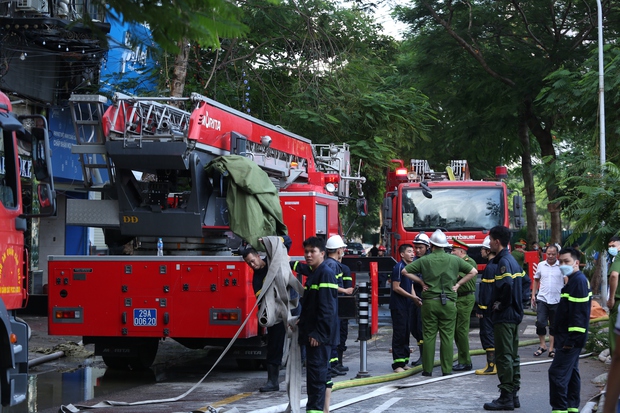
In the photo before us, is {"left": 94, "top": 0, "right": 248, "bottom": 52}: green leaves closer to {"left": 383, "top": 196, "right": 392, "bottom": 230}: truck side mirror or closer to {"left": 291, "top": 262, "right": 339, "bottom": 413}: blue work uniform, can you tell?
{"left": 291, "top": 262, "right": 339, "bottom": 413}: blue work uniform

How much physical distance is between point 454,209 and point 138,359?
920cm

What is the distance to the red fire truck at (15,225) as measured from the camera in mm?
7449

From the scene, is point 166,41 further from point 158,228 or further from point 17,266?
point 158,228

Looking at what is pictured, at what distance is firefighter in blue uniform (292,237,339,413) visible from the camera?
8.37 m

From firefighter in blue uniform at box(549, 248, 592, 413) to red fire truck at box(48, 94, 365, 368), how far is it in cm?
428

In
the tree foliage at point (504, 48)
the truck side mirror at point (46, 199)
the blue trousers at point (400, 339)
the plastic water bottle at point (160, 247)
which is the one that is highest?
the tree foliage at point (504, 48)

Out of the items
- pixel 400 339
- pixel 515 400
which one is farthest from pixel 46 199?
pixel 400 339

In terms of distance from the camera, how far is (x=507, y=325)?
954cm

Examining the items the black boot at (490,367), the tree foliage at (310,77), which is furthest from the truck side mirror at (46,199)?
the tree foliage at (310,77)

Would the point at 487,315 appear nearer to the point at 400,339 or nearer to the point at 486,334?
the point at 486,334

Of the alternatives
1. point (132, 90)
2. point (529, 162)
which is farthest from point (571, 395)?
point (529, 162)

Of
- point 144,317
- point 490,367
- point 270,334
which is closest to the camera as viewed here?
point 270,334

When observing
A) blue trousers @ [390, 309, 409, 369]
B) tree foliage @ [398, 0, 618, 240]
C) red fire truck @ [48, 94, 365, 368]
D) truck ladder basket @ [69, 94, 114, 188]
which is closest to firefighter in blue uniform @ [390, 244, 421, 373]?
blue trousers @ [390, 309, 409, 369]

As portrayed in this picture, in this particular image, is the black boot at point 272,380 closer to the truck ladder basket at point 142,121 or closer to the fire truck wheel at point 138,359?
the fire truck wheel at point 138,359
